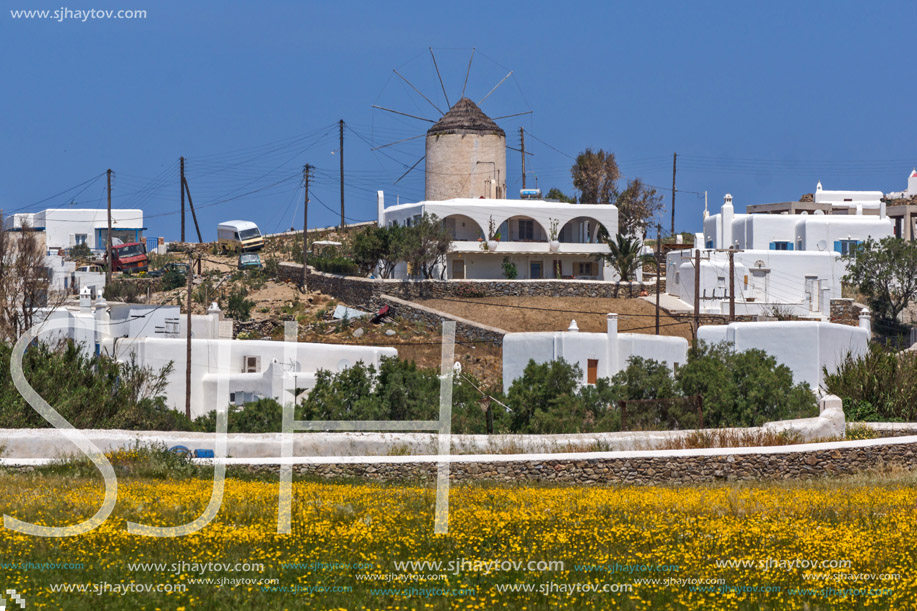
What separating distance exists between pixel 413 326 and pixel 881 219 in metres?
24.9

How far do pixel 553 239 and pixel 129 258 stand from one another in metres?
23.5

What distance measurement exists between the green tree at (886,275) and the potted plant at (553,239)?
532 inches

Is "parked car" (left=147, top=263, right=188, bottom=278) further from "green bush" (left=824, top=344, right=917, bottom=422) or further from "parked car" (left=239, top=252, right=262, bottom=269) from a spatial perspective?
"green bush" (left=824, top=344, right=917, bottom=422)

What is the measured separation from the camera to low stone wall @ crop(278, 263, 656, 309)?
50219 millimetres

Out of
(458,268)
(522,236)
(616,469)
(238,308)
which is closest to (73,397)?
(616,469)

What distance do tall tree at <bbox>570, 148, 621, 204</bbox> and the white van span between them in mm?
19881

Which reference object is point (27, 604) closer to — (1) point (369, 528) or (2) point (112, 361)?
(1) point (369, 528)

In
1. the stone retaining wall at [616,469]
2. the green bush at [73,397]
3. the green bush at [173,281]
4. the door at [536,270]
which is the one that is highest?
the door at [536,270]

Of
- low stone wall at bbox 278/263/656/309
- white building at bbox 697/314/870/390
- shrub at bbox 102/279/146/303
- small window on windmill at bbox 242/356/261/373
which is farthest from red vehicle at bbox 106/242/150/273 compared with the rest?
white building at bbox 697/314/870/390

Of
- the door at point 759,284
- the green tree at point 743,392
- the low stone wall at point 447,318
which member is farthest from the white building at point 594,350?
the door at point 759,284

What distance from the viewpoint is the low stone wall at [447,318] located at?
43.2 meters

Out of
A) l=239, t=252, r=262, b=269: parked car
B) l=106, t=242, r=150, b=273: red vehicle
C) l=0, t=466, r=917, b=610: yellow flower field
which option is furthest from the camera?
l=106, t=242, r=150, b=273: red vehicle

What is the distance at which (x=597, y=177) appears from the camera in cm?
6719

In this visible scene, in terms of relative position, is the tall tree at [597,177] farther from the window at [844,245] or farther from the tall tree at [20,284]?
the tall tree at [20,284]
